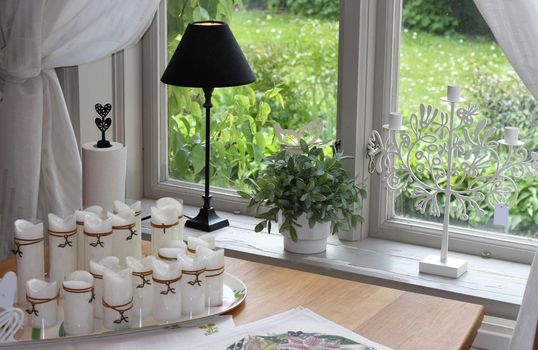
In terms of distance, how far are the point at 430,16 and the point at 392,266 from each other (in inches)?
25.7

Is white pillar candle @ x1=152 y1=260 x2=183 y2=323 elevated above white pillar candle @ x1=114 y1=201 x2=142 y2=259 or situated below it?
below

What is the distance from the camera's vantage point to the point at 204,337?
5.78ft

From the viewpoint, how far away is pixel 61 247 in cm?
189

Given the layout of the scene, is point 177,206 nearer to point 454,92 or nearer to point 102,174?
point 102,174

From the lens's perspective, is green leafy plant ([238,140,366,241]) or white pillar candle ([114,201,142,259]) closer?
white pillar candle ([114,201,142,259])

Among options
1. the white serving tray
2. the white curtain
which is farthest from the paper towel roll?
the white serving tray

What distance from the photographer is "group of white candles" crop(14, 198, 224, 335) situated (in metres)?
1.75

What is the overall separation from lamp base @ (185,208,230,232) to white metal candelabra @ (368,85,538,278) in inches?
18.5

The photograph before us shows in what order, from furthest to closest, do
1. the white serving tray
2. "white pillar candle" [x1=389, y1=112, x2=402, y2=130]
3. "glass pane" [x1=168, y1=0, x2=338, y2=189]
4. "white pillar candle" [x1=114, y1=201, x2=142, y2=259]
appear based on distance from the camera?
"glass pane" [x1=168, y1=0, x2=338, y2=189] → "white pillar candle" [x1=389, y1=112, x2=402, y2=130] → "white pillar candle" [x1=114, y1=201, x2=142, y2=259] → the white serving tray

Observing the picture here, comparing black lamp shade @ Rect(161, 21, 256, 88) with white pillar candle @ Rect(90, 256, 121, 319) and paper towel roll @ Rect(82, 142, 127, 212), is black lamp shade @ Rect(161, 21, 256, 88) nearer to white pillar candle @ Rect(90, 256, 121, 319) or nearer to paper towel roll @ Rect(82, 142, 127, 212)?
paper towel roll @ Rect(82, 142, 127, 212)

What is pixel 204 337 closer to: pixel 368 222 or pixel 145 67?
pixel 368 222

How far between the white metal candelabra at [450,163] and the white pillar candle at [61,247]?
848 millimetres

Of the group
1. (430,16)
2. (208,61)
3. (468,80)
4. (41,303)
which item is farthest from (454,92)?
(41,303)

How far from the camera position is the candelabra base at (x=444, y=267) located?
89.0 inches
